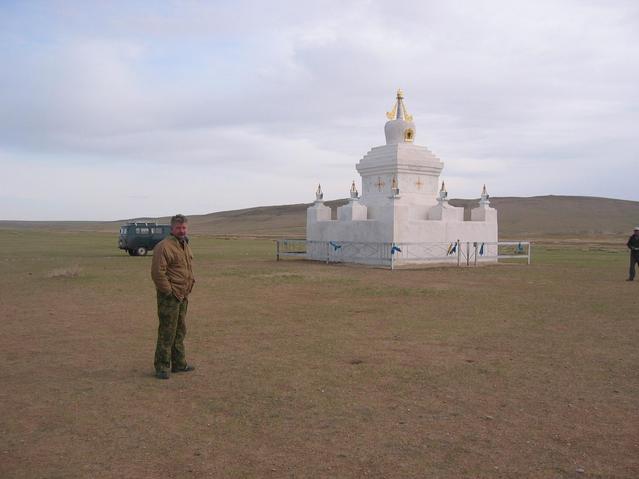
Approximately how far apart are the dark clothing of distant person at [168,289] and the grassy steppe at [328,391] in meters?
0.38

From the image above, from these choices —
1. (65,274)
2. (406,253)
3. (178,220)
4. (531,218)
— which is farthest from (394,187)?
(531,218)

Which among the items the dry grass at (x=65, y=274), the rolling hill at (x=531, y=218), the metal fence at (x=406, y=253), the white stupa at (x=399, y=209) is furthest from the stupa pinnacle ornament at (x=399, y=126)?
the rolling hill at (x=531, y=218)

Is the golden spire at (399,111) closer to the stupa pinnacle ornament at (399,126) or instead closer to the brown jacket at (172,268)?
the stupa pinnacle ornament at (399,126)

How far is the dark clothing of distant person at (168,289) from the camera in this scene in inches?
277

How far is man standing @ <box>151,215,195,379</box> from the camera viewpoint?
7.04m

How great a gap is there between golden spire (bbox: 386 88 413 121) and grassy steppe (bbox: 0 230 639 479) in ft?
52.6

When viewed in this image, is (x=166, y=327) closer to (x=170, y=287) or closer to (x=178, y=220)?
(x=170, y=287)

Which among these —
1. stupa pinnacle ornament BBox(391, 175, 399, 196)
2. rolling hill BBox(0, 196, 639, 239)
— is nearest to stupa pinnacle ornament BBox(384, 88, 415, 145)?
stupa pinnacle ornament BBox(391, 175, 399, 196)

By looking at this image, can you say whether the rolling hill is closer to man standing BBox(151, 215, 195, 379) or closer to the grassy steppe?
the grassy steppe

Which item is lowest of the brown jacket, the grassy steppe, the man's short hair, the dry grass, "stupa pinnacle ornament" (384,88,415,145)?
the grassy steppe

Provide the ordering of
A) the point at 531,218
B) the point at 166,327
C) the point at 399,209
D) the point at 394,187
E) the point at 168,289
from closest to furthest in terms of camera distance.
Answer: the point at 168,289 → the point at 166,327 → the point at 399,209 → the point at 394,187 → the point at 531,218

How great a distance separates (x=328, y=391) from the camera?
6.62 m

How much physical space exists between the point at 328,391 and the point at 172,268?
94.5 inches

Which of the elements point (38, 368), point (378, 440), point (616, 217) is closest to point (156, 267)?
point (38, 368)
